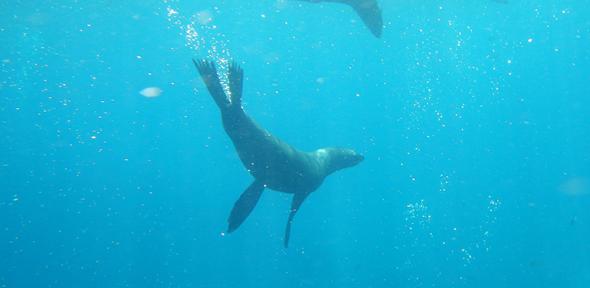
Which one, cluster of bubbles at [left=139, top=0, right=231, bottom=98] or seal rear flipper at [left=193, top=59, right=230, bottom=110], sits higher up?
cluster of bubbles at [left=139, top=0, right=231, bottom=98]

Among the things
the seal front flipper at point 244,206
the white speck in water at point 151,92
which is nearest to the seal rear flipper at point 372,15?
the seal front flipper at point 244,206

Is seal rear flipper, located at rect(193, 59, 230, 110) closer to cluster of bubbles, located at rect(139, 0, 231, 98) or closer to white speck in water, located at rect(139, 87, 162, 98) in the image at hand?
cluster of bubbles, located at rect(139, 0, 231, 98)

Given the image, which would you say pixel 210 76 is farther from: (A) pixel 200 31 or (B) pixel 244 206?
(A) pixel 200 31

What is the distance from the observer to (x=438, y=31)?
116 ft

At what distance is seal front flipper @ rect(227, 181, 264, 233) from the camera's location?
259 inches

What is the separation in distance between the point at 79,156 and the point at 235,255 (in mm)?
38049

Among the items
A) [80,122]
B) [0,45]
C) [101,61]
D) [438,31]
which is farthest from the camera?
[80,122]

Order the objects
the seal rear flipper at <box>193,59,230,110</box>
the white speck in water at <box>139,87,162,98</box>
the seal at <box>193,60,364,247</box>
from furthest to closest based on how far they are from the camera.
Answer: the white speck in water at <box>139,87,162,98</box> → the seal at <box>193,60,364,247</box> → the seal rear flipper at <box>193,59,230,110</box>

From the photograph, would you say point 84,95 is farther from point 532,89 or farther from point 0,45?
point 532,89

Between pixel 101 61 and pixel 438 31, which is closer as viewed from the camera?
pixel 438 31

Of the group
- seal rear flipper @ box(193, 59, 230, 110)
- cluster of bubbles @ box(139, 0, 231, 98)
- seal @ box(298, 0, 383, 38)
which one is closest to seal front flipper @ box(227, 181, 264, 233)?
seal rear flipper @ box(193, 59, 230, 110)

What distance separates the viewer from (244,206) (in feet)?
22.0

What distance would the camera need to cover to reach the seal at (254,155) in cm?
598

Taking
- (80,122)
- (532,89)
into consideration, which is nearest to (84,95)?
(80,122)
